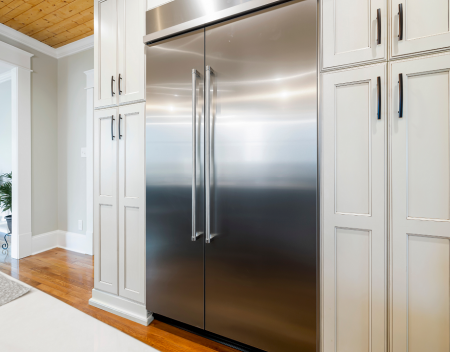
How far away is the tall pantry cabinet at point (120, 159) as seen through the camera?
176 centimetres

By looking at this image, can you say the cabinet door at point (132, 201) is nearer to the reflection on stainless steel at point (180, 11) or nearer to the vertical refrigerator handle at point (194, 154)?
the vertical refrigerator handle at point (194, 154)

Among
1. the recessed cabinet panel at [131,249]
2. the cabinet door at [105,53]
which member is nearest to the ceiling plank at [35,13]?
the cabinet door at [105,53]

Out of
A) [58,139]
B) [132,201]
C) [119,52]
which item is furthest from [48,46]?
[132,201]

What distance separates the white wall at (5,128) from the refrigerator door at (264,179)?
174 inches

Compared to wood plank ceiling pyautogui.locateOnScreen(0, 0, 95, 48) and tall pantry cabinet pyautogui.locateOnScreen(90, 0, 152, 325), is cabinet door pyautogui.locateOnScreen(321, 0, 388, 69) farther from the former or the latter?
wood plank ceiling pyautogui.locateOnScreen(0, 0, 95, 48)

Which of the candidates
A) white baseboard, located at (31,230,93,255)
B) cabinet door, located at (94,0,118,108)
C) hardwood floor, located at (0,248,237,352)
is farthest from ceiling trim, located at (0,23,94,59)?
hardwood floor, located at (0,248,237,352)

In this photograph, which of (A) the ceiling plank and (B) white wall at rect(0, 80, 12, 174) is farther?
(B) white wall at rect(0, 80, 12, 174)

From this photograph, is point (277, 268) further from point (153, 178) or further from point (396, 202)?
point (153, 178)

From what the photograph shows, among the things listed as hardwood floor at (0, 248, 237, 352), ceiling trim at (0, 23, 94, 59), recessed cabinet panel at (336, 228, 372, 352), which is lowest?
hardwood floor at (0, 248, 237, 352)

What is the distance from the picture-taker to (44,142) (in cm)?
325

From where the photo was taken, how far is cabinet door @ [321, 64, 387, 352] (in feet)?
3.79

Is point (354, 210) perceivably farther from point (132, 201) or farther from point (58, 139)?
point (58, 139)

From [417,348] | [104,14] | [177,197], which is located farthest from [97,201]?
[417,348]

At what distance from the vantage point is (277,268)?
4.35 ft
